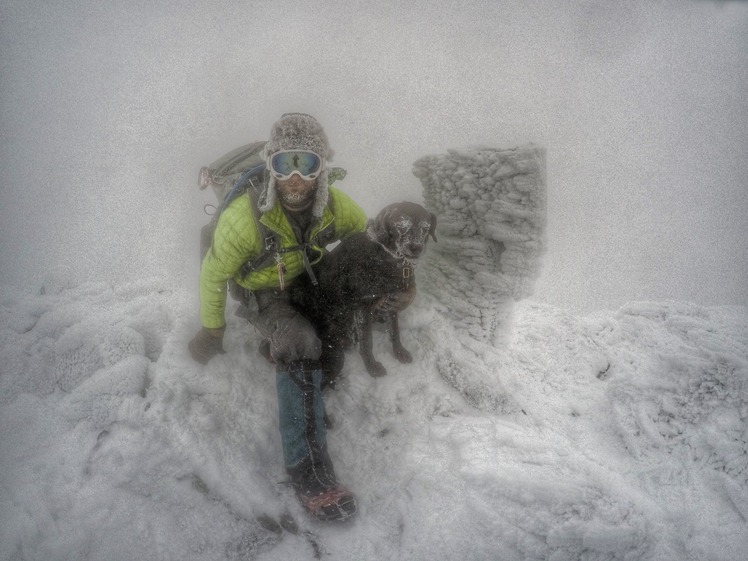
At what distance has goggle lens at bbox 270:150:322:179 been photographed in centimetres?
256

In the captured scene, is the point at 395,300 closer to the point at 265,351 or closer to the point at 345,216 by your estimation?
the point at 345,216

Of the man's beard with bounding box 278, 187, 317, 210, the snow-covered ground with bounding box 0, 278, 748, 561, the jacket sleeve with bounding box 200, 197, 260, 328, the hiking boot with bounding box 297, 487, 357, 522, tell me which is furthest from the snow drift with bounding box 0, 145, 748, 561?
the man's beard with bounding box 278, 187, 317, 210

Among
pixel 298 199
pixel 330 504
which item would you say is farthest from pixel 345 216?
pixel 330 504

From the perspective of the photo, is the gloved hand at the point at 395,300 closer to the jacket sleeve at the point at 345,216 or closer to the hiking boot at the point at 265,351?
the jacket sleeve at the point at 345,216

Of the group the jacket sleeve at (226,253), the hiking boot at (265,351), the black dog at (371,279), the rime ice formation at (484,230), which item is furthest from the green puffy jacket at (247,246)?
the rime ice formation at (484,230)

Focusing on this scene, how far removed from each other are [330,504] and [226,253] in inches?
66.7

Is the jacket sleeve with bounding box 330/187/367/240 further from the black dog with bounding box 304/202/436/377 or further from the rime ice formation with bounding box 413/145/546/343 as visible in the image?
the rime ice formation with bounding box 413/145/546/343

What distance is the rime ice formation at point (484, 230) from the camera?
10.2ft

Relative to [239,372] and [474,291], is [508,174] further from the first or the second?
[239,372]

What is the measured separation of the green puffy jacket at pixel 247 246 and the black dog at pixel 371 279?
17 cm

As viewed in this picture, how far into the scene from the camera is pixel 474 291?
347cm

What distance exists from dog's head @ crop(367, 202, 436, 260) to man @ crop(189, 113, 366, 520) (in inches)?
17.8

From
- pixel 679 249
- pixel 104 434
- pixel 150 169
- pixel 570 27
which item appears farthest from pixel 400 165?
pixel 570 27

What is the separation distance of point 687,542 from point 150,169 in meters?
13.4
